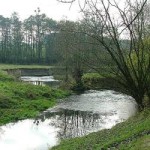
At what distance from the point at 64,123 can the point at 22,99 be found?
10.1 metres

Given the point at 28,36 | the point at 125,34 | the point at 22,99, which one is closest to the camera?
the point at 125,34

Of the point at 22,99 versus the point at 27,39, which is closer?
the point at 22,99

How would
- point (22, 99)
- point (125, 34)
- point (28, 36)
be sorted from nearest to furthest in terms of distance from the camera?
1. point (125, 34)
2. point (22, 99)
3. point (28, 36)

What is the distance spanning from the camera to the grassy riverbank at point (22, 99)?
33406mm

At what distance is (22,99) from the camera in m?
39.8

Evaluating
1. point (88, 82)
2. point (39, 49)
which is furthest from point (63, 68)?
point (39, 49)

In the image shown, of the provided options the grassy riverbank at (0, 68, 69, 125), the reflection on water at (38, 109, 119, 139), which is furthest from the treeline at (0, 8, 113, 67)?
the reflection on water at (38, 109, 119, 139)

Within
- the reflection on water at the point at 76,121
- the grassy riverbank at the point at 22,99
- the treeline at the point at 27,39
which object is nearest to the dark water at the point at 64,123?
the reflection on water at the point at 76,121

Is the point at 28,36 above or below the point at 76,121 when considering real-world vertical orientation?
above

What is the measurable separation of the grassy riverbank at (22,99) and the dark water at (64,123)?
121cm

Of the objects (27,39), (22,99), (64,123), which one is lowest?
(64,123)

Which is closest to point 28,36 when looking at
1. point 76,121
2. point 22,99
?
point 22,99

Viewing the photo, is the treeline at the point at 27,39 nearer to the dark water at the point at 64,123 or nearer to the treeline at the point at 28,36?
the treeline at the point at 28,36

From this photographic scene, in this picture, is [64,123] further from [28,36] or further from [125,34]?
[28,36]
